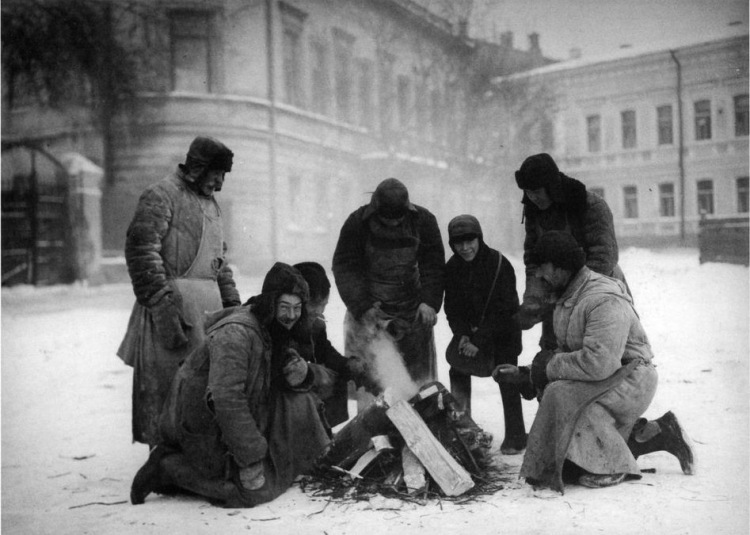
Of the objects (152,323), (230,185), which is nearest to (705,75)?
(230,185)

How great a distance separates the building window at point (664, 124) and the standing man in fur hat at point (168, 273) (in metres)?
3.29

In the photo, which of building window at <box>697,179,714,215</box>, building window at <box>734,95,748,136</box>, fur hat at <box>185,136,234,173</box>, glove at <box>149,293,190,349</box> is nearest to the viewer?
glove at <box>149,293,190,349</box>

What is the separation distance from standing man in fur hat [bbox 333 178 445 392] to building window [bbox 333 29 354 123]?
2.05 metres

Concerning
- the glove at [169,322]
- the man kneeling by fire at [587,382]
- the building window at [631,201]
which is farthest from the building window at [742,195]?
the glove at [169,322]

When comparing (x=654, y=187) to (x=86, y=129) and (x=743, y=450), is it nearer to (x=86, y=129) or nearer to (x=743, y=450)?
(x=743, y=450)

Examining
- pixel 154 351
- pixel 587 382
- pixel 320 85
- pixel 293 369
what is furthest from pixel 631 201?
pixel 154 351

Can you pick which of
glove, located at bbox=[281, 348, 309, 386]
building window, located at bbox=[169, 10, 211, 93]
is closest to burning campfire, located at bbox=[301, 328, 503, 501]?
glove, located at bbox=[281, 348, 309, 386]

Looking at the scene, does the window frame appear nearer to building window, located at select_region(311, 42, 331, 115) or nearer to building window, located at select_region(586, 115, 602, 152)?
building window, located at select_region(586, 115, 602, 152)

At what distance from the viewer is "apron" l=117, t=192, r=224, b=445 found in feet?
10.8

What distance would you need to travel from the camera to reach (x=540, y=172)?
3.40 metres

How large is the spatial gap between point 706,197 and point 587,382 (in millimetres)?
2557

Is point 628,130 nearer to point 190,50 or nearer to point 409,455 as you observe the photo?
point 409,455

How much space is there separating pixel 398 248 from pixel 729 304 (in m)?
2.36

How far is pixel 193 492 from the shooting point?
303 cm
